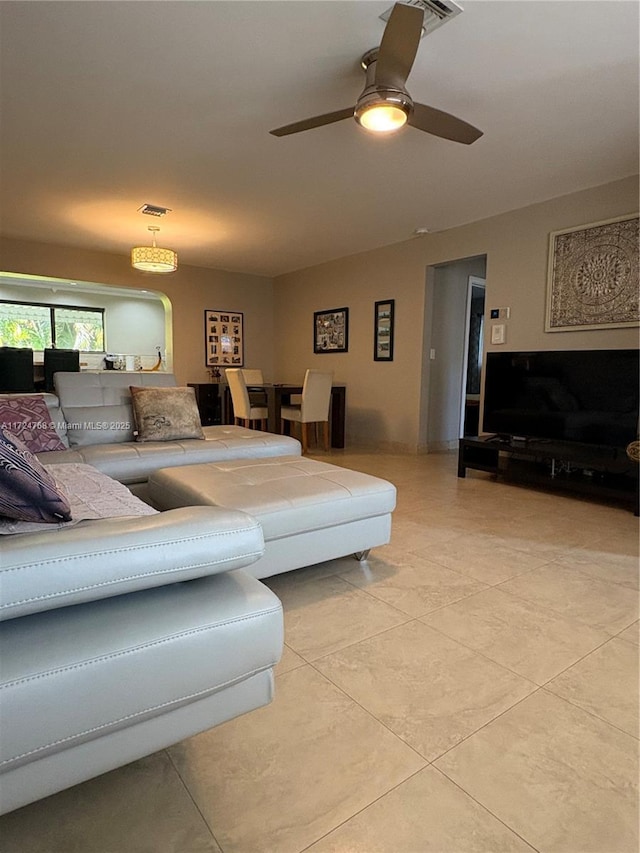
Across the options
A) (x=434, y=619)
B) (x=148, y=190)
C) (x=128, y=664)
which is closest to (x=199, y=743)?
(x=128, y=664)

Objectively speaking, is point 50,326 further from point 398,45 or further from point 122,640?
point 122,640

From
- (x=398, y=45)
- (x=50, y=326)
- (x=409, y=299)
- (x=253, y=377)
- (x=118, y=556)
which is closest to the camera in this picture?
(x=118, y=556)

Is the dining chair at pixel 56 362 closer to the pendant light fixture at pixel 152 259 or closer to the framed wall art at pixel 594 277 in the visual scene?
the pendant light fixture at pixel 152 259

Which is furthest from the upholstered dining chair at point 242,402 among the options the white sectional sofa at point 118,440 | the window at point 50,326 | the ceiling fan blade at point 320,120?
the window at point 50,326

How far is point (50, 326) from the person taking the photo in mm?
8750

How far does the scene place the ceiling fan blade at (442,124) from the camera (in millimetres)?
2189

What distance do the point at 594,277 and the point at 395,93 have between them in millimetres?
2507

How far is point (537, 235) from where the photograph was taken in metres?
4.05

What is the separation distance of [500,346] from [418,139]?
206cm

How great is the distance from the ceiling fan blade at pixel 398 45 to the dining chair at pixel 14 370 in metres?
4.99

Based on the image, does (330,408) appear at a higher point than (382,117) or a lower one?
lower

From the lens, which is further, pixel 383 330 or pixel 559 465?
pixel 383 330

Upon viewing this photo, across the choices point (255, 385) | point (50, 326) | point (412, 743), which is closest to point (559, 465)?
point (412, 743)

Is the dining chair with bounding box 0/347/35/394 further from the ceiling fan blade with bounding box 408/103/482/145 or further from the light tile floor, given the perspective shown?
the ceiling fan blade with bounding box 408/103/482/145
